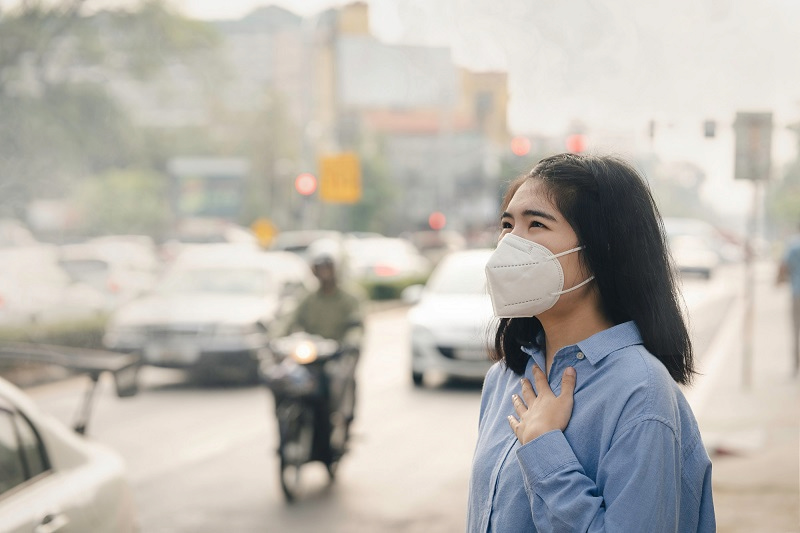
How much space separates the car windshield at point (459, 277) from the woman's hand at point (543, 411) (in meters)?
10.5

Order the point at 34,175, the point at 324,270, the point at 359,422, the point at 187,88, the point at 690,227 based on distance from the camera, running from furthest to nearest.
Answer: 1. the point at 187,88
2. the point at 690,227
3. the point at 34,175
4. the point at 359,422
5. the point at 324,270

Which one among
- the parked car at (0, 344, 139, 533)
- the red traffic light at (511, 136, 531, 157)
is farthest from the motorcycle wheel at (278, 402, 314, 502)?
the red traffic light at (511, 136, 531, 157)

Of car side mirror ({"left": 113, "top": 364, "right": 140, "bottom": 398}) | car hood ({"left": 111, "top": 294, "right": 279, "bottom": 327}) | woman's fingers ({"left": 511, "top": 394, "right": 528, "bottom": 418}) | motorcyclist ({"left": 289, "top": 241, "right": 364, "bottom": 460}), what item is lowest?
car hood ({"left": 111, "top": 294, "right": 279, "bottom": 327})

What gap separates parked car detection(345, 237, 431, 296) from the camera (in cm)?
2883

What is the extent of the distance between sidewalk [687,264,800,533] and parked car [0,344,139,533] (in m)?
2.93

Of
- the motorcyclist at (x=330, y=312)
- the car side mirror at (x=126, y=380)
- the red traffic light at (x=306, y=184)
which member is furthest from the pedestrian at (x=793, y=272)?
the red traffic light at (x=306, y=184)

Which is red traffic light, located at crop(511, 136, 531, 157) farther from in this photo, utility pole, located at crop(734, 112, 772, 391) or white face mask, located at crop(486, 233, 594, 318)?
white face mask, located at crop(486, 233, 594, 318)

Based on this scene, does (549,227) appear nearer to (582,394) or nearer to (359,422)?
(582,394)

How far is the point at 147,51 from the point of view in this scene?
26.6 m

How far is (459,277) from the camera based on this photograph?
13.0m

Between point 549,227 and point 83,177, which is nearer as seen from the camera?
point 549,227

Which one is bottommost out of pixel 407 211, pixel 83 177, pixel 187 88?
pixel 407 211

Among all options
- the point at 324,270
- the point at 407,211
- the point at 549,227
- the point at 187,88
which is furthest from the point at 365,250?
the point at 407,211

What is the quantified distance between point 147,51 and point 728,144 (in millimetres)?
18841
